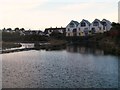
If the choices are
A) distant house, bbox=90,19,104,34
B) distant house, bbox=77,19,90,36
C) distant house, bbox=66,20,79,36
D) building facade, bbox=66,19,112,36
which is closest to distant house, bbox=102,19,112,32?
building facade, bbox=66,19,112,36

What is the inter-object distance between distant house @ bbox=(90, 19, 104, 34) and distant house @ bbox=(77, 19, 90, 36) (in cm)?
137

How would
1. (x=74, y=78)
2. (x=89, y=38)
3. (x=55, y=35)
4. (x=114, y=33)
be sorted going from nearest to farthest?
(x=74, y=78)
(x=114, y=33)
(x=89, y=38)
(x=55, y=35)

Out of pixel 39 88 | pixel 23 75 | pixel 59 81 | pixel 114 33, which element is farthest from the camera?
pixel 114 33

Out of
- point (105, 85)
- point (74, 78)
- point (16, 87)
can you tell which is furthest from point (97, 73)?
point (16, 87)

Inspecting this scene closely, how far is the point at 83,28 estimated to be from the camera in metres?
80.9

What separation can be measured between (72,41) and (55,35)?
9869 millimetres

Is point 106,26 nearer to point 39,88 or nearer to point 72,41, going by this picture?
point 72,41

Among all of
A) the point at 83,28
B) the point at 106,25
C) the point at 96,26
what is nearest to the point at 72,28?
the point at 83,28

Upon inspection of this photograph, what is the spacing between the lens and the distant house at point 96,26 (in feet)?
257

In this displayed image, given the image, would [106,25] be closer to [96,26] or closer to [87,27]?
[96,26]

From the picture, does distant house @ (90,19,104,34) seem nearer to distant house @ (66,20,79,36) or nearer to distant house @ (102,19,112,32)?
distant house @ (102,19,112,32)

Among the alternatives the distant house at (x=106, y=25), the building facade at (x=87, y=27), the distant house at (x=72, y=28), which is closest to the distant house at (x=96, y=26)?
the building facade at (x=87, y=27)

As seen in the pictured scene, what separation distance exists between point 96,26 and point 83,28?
4607 millimetres

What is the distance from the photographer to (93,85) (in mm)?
15555
